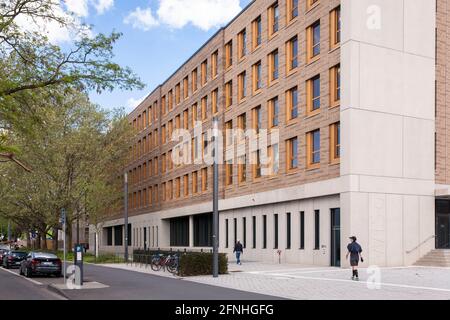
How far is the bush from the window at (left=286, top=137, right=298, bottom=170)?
12.2 meters

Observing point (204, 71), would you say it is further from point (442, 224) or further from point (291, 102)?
point (442, 224)

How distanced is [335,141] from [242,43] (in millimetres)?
16122

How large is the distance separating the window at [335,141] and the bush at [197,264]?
9.73m

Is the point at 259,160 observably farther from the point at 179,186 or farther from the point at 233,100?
the point at 179,186

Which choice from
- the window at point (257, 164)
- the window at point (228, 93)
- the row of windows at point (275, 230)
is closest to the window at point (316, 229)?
the row of windows at point (275, 230)

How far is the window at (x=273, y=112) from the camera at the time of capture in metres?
43.9

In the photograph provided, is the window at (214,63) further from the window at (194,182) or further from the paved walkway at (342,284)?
A: the paved walkway at (342,284)

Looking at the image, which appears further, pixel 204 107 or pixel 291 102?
pixel 204 107

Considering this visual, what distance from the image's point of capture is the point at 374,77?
35.7m

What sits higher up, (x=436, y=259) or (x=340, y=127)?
(x=340, y=127)

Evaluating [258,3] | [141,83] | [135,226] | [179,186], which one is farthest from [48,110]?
[135,226]

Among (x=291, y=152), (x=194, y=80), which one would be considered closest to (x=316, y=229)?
(x=291, y=152)

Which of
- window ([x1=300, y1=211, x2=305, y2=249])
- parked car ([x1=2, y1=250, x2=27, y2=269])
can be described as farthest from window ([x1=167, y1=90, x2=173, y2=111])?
window ([x1=300, y1=211, x2=305, y2=249])

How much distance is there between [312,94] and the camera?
39375mm
